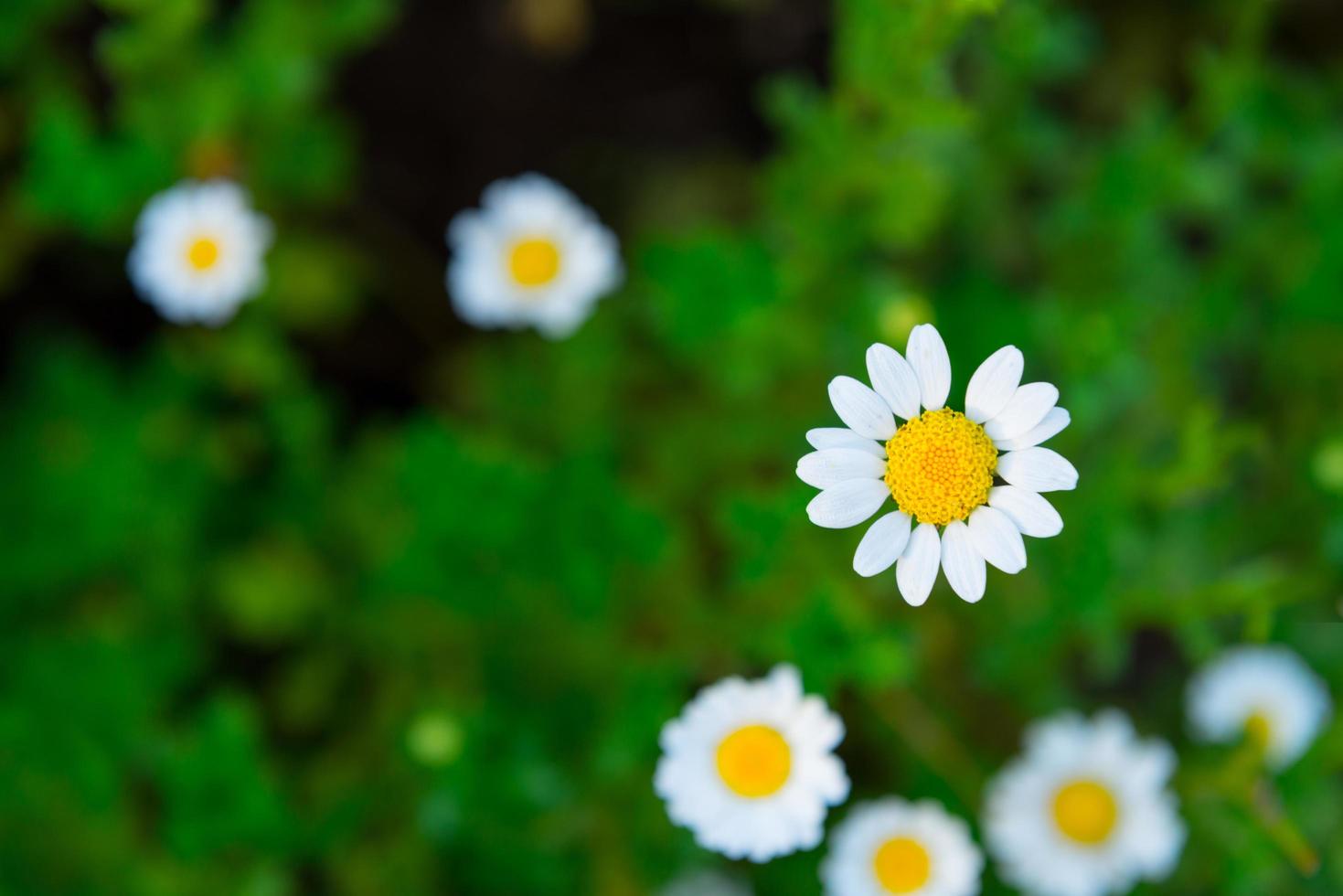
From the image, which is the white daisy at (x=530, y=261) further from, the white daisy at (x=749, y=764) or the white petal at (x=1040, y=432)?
the white petal at (x=1040, y=432)

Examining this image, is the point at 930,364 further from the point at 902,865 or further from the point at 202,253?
the point at 202,253

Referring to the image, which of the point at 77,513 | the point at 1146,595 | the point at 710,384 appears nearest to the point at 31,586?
the point at 77,513

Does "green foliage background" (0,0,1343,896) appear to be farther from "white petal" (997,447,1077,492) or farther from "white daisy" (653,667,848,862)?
"white petal" (997,447,1077,492)

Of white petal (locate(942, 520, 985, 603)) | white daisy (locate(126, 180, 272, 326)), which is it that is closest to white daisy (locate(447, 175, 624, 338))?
white daisy (locate(126, 180, 272, 326))

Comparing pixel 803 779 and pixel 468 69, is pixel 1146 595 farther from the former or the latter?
pixel 468 69

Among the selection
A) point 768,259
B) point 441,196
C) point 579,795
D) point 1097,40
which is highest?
point 1097,40

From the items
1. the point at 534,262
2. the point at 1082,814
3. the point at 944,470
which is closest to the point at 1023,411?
the point at 944,470
